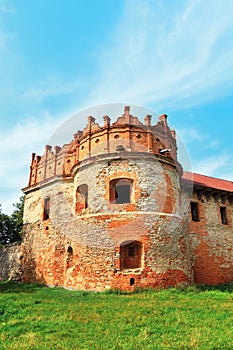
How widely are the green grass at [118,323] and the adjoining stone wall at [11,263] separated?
29.6ft

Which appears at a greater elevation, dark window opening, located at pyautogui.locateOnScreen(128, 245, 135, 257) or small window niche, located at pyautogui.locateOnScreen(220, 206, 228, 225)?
small window niche, located at pyautogui.locateOnScreen(220, 206, 228, 225)

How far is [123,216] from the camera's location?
1297cm

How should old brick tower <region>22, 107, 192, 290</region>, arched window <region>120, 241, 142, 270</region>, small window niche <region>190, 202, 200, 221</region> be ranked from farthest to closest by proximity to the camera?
small window niche <region>190, 202, 200, 221</region>
arched window <region>120, 241, 142, 270</region>
old brick tower <region>22, 107, 192, 290</region>

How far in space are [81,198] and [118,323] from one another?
7713 millimetres

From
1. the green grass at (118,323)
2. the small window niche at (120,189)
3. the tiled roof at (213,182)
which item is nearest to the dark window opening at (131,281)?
the green grass at (118,323)

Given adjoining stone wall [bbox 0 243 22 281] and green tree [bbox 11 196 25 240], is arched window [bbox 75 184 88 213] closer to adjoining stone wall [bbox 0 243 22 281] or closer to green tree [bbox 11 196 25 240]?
adjoining stone wall [bbox 0 243 22 281]

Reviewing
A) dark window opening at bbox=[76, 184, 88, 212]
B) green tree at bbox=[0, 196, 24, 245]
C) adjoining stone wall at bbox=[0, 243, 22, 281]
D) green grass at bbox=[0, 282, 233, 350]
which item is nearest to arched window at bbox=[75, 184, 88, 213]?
dark window opening at bbox=[76, 184, 88, 212]

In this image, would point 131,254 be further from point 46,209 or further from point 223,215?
point 223,215

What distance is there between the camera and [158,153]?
47.7ft

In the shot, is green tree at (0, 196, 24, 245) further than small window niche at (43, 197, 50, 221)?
Yes

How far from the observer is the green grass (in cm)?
654

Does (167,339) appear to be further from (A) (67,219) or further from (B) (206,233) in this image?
(B) (206,233)

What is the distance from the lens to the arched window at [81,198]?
14.6 m

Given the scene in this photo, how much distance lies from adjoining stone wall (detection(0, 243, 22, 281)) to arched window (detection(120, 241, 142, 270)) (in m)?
9.05
